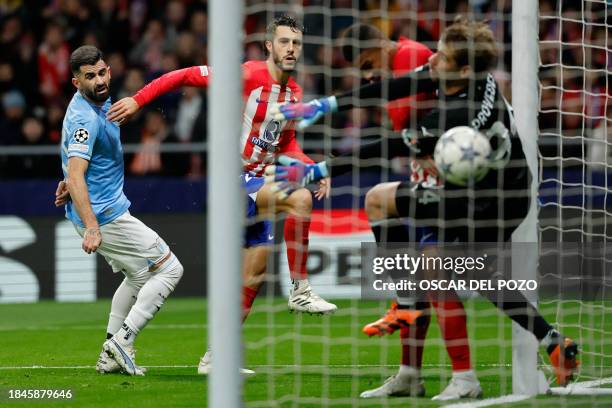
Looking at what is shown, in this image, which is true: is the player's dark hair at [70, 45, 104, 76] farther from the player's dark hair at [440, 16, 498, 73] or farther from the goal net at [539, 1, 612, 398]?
the goal net at [539, 1, 612, 398]

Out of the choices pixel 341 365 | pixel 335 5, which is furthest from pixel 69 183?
pixel 335 5

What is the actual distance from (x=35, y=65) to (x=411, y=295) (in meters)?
9.21

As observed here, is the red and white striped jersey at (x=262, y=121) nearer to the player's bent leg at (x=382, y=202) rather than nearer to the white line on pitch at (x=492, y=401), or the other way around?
the player's bent leg at (x=382, y=202)

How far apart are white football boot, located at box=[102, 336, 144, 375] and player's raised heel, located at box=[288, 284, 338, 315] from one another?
1065 millimetres

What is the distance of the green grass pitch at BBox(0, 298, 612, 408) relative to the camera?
664cm

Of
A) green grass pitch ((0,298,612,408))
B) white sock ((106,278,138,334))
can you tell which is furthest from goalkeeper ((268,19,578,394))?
white sock ((106,278,138,334))

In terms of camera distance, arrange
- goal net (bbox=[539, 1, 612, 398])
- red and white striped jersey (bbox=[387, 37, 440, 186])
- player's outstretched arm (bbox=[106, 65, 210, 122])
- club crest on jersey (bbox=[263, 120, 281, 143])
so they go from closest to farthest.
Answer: red and white striped jersey (bbox=[387, 37, 440, 186]), player's outstretched arm (bbox=[106, 65, 210, 122]), club crest on jersey (bbox=[263, 120, 281, 143]), goal net (bbox=[539, 1, 612, 398])

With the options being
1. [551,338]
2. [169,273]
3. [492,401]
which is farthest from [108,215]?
[551,338]

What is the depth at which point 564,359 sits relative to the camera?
247 inches

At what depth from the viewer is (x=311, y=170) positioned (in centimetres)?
607

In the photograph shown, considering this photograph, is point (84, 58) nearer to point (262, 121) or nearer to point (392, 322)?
point (262, 121)

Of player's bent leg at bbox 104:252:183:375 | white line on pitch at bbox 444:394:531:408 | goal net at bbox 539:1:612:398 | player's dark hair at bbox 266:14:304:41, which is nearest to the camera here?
white line on pitch at bbox 444:394:531:408

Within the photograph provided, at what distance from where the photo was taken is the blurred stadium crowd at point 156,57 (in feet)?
43.0

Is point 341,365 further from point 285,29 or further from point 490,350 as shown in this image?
point 285,29
